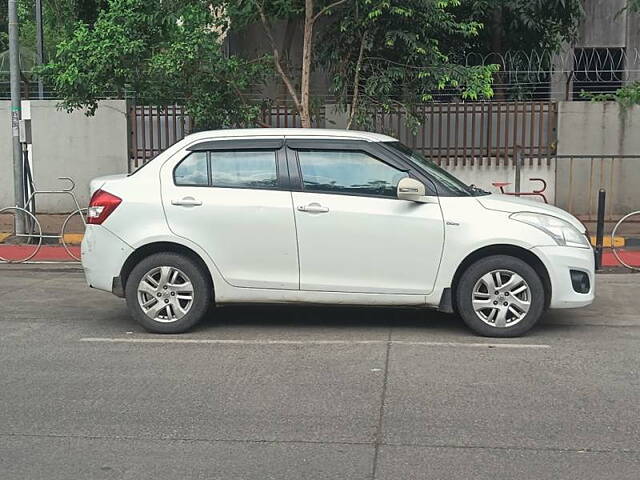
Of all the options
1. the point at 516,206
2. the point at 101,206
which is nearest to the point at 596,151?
the point at 516,206

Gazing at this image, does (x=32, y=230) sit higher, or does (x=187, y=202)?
(x=187, y=202)

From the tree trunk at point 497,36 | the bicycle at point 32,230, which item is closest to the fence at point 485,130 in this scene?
the tree trunk at point 497,36

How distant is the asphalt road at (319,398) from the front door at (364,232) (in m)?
0.55

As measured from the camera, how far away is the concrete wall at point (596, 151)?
14422 mm

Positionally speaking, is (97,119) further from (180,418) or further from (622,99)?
(180,418)

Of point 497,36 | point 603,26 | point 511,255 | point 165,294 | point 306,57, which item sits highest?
point 603,26

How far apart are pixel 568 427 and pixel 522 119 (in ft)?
34.0

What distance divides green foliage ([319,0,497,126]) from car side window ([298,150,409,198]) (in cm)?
436

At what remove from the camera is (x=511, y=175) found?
48.2 ft

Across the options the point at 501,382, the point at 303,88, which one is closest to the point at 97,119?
the point at 303,88

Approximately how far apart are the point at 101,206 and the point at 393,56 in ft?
20.8

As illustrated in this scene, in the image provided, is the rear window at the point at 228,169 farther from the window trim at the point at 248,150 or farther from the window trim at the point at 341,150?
→ the window trim at the point at 341,150

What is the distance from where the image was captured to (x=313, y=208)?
23.2 feet

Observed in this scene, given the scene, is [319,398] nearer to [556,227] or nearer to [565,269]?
[565,269]
